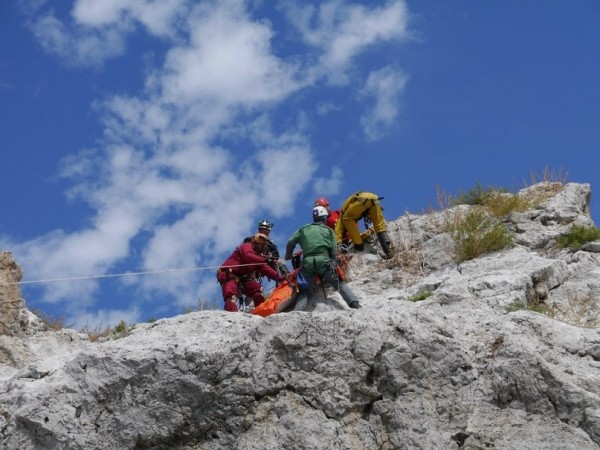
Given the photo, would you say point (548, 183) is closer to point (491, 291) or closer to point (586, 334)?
point (491, 291)

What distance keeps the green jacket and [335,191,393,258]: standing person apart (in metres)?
2.71

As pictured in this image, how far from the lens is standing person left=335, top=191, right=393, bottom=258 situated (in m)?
15.6

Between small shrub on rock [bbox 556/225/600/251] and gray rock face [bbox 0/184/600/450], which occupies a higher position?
small shrub on rock [bbox 556/225/600/251]

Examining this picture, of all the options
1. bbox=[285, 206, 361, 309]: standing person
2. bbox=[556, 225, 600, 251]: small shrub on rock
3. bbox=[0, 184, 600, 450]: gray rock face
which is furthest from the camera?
bbox=[556, 225, 600, 251]: small shrub on rock

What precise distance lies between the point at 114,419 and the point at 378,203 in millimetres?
7998

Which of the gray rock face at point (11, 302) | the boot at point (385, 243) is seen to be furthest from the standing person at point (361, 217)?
the gray rock face at point (11, 302)

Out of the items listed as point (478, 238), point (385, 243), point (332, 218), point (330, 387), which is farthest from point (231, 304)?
point (330, 387)

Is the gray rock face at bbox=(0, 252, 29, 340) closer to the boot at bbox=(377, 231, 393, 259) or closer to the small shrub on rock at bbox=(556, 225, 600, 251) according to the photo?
the boot at bbox=(377, 231, 393, 259)

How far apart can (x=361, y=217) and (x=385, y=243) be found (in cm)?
96

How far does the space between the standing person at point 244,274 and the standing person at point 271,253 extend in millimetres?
202

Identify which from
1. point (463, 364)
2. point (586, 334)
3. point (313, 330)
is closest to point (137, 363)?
point (313, 330)

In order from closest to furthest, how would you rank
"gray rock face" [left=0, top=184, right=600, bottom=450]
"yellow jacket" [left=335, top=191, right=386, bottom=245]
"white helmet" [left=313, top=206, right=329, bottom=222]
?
1. "gray rock face" [left=0, top=184, right=600, bottom=450]
2. "white helmet" [left=313, top=206, right=329, bottom=222]
3. "yellow jacket" [left=335, top=191, right=386, bottom=245]


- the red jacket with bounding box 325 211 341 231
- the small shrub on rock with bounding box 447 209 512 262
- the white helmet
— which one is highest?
the red jacket with bounding box 325 211 341 231

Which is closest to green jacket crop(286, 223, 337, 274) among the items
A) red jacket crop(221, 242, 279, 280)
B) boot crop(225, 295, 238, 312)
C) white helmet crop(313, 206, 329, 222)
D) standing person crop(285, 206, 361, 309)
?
standing person crop(285, 206, 361, 309)
